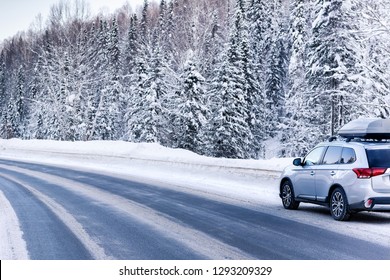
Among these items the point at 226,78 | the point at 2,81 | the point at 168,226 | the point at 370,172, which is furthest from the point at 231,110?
the point at 2,81

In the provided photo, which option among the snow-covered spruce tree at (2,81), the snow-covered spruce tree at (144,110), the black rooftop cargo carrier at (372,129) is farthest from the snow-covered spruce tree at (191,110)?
the snow-covered spruce tree at (2,81)

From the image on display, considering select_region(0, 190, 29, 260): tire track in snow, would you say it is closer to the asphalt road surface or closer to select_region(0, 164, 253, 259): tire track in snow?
the asphalt road surface

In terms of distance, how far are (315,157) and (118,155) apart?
21.9 metres

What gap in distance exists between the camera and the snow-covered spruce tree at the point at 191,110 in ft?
151

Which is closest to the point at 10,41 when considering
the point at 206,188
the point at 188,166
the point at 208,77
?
the point at 208,77

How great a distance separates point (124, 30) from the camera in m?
107

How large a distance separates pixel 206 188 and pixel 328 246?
1010 centimetres

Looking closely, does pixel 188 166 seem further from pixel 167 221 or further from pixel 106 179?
pixel 167 221

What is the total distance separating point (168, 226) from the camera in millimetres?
10109

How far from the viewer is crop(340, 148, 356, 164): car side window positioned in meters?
11.0

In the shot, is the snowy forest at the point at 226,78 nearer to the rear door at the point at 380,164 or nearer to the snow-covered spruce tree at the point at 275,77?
the snow-covered spruce tree at the point at 275,77

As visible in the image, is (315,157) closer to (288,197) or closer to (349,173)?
(288,197)

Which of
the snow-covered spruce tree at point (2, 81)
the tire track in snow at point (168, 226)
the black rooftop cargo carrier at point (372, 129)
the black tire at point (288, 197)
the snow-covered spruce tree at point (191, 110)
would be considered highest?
the snow-covered spruce tree at point (2, 81)

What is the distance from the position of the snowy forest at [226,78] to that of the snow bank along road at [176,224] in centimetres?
1035
